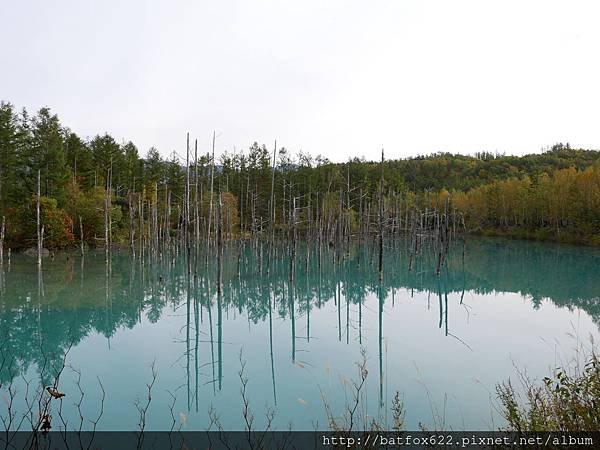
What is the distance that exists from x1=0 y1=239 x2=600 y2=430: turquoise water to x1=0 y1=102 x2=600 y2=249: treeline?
324 cm

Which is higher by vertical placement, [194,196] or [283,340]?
[194,196]

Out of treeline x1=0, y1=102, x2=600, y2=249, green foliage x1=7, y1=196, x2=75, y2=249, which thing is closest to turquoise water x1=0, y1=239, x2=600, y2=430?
treeline x1=0, y1=102, x2=600, y2=249

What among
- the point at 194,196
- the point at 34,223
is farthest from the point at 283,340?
the point at 194,196

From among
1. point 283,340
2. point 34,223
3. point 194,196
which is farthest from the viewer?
point 194,196

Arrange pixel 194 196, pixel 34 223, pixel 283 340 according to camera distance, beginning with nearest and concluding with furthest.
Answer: pixel 283 340 < pixel 34 223 < pixel 194 196

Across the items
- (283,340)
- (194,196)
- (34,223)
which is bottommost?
(283,340)

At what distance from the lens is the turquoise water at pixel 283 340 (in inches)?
248

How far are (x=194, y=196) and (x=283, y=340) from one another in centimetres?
2686

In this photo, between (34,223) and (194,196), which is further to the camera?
(194,196)

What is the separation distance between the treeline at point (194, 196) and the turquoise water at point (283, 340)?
3236 millimetres

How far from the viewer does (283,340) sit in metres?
9.93

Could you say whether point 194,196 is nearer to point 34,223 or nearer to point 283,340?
point 34,223

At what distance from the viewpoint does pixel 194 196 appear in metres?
34.8

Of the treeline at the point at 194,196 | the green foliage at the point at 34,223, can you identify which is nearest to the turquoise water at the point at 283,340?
the treeline at the point at 194,196
